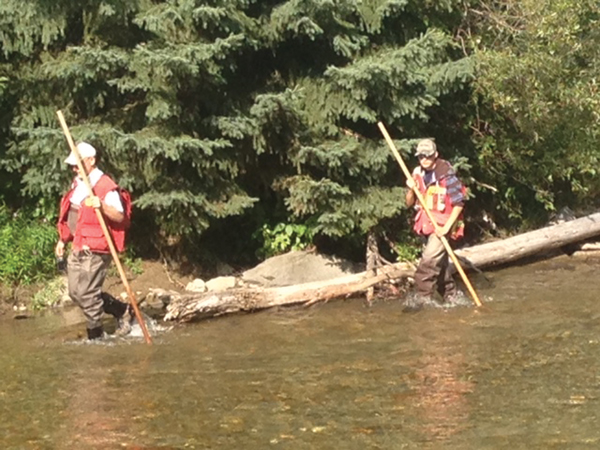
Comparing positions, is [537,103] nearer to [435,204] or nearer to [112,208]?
[435,204]

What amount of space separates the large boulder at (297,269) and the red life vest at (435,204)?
1.71 meters

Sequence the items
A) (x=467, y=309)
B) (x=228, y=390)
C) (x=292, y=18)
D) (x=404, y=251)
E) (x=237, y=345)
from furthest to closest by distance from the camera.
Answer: (x=404, y=251) → (x=292, y=18) → (x=467, y=309) → (x=237, y=345) → (x=228, y=390)

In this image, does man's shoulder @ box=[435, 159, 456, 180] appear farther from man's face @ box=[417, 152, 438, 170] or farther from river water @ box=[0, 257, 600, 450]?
river water @ box=[0, 257, 600, 450]

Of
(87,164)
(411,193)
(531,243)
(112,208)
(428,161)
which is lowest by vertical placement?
(531,243)

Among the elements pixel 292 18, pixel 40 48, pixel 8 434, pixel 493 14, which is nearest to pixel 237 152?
pixel 292 18

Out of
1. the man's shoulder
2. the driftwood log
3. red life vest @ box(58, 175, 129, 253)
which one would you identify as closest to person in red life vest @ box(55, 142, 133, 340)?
red life vest @ box(58, 175, 129, 253)

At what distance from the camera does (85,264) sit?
10250 mm

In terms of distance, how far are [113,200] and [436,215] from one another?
3713 millimetres

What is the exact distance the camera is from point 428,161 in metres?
11.3

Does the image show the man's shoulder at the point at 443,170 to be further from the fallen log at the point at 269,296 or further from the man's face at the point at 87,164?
the man's face at the point at 87,164

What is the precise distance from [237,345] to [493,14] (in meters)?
6.61

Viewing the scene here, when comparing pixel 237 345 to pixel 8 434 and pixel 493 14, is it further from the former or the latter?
pixel 493 14

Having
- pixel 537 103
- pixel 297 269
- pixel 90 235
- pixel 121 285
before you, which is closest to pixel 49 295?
pixel 121 285

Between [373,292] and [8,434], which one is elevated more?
[8,434]
